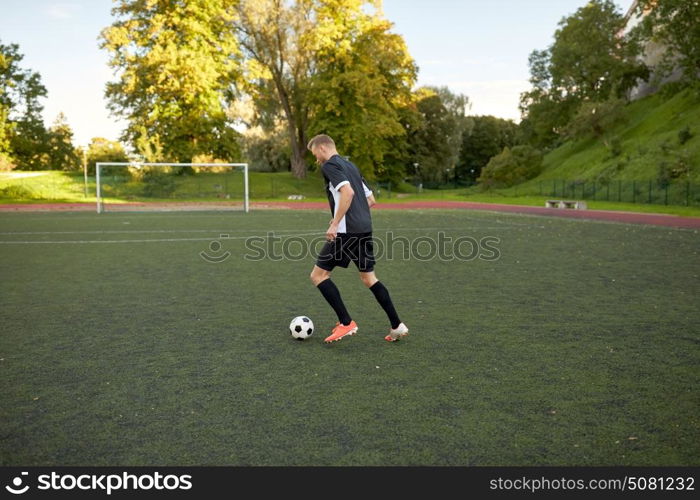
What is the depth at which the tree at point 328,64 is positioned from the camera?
44844 mm

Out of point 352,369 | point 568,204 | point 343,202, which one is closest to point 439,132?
point 568,204

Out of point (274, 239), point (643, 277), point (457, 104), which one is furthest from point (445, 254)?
point (457, 104)

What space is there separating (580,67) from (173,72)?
4419cm

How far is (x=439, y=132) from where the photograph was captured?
71.1 meters

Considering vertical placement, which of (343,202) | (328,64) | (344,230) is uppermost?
(328,64)

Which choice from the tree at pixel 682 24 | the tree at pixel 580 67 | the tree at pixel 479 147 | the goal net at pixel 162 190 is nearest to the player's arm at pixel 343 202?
the goal net at pixel 162 190

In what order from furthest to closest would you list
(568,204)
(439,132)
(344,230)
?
(439,132), (568,204), (344,230)

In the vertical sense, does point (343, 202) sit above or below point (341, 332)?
above

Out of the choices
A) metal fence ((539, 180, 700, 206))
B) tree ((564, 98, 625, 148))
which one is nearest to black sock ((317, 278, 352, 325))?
metal fence ((539, 180, 700, 206))

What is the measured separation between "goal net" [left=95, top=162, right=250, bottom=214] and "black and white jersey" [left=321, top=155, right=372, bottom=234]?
29458 millimetres

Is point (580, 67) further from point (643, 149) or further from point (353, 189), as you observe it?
point (353, 189)

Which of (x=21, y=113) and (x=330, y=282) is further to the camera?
(x=21, y=113)

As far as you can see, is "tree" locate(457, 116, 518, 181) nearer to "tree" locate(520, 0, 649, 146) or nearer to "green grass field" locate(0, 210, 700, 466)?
"tree" locate(520, 0, 649, 146)
